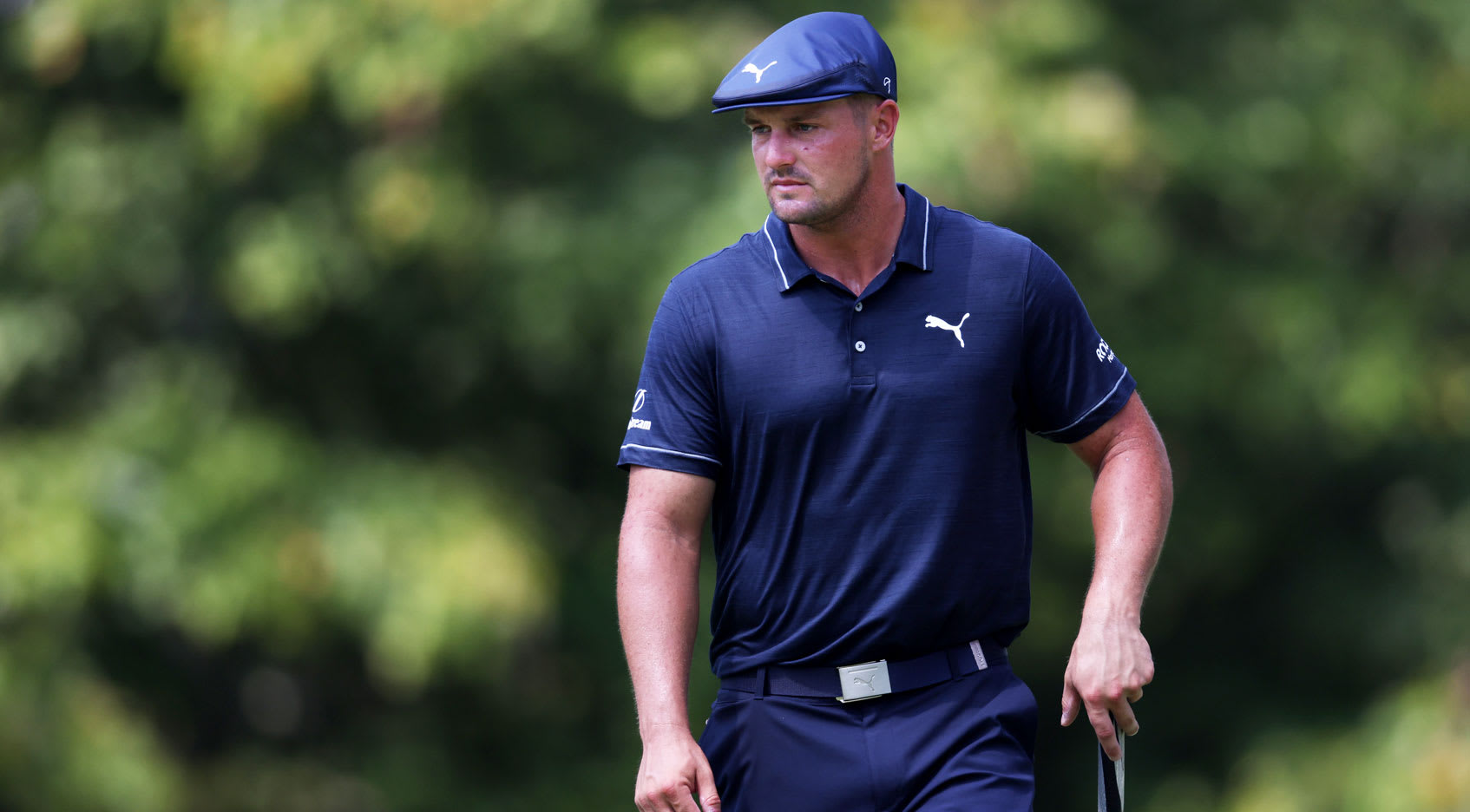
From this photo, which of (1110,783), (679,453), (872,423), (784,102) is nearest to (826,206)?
(784,102)

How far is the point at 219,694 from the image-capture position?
964 cm

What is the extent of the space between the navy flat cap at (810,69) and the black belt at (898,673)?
0.94m

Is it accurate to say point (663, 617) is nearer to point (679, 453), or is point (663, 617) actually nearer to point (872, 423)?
point (679, 453)

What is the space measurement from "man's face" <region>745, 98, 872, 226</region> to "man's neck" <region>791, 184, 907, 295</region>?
0.31 ft

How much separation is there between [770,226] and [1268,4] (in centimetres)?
745

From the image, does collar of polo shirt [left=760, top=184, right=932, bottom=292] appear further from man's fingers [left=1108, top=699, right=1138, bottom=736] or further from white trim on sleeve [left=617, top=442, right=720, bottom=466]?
man's fingers [left=1108, top=699, right=1138, bottom=736]

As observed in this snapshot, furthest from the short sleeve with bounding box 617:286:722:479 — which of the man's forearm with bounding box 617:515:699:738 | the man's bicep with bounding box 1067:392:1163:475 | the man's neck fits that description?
the man's bicep with bounding box 1067:392:1163:475

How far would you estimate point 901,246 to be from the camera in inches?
126

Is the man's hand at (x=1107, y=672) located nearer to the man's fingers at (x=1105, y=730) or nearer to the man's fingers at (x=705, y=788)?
the man's fingers at (x=1105, y=730)

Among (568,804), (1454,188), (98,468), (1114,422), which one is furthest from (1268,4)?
(1114,422)

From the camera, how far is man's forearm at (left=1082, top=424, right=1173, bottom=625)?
3004mm

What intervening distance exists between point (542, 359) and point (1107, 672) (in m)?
6.38

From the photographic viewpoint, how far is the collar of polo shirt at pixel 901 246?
3.18 m

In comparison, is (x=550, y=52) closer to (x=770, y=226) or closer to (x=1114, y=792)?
(x=770, y=226)
